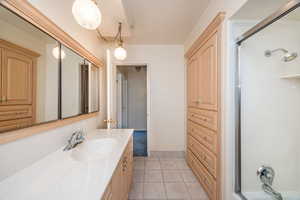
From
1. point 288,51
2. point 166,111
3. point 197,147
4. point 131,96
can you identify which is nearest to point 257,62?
point 288,51

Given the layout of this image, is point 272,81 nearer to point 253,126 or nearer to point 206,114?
point 253,126

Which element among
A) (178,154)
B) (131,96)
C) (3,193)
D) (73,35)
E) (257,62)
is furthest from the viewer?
(131,96)

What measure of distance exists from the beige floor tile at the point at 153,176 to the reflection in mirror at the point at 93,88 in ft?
4.51

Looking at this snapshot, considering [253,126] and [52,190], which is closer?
[52,190]

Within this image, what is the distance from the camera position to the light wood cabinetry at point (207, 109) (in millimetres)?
1539

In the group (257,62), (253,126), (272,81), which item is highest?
(257,62)

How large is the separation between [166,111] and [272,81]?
6.26ft

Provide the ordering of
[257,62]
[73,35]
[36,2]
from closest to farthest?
1. [36,2]
2. [257,62]
3. [73,35]

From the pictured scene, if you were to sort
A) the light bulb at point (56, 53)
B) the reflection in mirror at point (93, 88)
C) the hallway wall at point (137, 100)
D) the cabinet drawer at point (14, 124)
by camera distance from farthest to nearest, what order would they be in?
the hallway wall at point (137, 100) < the reflection in mirror at point (93, 88) < the light bulb at point (56, 53) < the cabinet drawer at point (14, 124)

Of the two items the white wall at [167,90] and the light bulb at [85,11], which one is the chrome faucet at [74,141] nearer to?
the light bulb at [85,11]

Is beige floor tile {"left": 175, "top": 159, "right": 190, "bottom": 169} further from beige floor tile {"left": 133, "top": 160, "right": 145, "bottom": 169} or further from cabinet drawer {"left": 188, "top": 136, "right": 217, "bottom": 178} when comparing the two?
beige floor tile {"left": 133, "top": 160, "right": 145, "bottom": 169}

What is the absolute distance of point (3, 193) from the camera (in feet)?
2.34

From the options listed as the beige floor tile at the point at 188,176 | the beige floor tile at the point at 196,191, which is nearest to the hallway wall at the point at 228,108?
the beige floor tile at the point at 196,191

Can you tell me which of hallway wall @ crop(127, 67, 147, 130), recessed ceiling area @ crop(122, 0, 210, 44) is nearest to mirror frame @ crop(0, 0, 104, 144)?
recessed ceiling area @ crop(122, 0, 210, 44)
